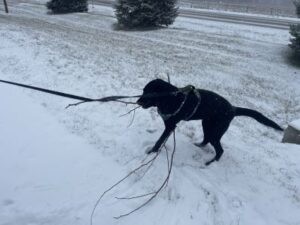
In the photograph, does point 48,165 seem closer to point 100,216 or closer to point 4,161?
point 4,161

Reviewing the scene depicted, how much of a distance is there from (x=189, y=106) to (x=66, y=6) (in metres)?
28.4

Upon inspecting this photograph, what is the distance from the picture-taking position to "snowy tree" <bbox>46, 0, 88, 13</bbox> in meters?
29.4

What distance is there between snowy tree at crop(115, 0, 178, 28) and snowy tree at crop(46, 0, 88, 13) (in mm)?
10061

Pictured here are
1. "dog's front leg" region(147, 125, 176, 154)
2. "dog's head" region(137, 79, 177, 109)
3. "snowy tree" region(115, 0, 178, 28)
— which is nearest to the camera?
"dog's head" region(137, 79, 177, 109)

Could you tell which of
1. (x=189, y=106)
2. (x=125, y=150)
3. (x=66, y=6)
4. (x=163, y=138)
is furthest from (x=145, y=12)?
(x=189, y=106)

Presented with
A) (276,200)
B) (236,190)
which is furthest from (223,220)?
(276,200)

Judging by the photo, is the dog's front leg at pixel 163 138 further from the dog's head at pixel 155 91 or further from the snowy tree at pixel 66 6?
the snowy tree at pixel 66 6

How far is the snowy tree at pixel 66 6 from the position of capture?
96.6 feet

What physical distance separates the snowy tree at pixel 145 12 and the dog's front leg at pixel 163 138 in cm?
1711

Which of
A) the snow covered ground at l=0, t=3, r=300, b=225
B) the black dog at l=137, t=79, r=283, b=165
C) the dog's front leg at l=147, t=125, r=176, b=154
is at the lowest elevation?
the snow covered ground at l=0, t=3, r=300, b=225

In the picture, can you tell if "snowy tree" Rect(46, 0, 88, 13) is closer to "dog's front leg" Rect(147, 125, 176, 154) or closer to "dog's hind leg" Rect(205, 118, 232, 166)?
"dog's front leg" Rect(147, 125, 176, 154)

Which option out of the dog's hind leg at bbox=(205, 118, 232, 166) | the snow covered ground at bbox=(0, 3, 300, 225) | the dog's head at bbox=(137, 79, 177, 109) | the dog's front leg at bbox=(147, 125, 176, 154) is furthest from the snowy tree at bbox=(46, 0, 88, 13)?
the dog's hind leg at bbox=(205, 118, 232, 166)

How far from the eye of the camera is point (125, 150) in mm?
5641

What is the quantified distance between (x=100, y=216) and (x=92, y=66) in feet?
24.5
